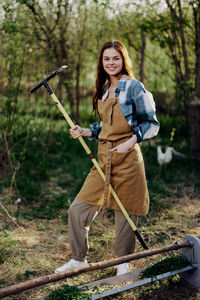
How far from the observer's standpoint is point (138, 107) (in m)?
2.73

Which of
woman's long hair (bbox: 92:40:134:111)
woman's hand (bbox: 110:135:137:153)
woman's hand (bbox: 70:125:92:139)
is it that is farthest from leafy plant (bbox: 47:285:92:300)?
woman's long hair (bbox: 92:40:134:111)

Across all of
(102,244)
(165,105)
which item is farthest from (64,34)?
(102,244)

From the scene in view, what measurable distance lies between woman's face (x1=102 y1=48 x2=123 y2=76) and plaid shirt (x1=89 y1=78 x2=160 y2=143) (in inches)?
4.2

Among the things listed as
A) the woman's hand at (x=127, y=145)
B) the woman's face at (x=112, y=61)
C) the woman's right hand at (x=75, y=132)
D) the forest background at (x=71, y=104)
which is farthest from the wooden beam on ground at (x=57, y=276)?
the woman's face at (x=112, y=61)

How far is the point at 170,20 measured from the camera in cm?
546

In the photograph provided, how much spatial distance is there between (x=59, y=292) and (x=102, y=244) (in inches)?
49.4

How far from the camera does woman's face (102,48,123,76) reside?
279cm

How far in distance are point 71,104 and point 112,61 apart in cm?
420

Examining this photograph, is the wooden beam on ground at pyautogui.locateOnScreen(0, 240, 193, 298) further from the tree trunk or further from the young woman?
the tree trunk

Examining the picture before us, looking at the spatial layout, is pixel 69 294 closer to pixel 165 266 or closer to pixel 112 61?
pixel 165 266

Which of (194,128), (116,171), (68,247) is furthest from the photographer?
(194,128)

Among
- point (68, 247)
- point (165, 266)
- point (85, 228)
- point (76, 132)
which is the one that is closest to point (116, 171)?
point (76, 132)

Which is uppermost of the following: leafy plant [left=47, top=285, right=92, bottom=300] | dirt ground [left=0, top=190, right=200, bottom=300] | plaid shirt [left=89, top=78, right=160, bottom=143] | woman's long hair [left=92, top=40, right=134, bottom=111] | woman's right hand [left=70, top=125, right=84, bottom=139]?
woman's long hair [left=92, top=40, right=134, bottom=111]

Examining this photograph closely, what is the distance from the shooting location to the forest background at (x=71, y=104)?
4.37 meters
